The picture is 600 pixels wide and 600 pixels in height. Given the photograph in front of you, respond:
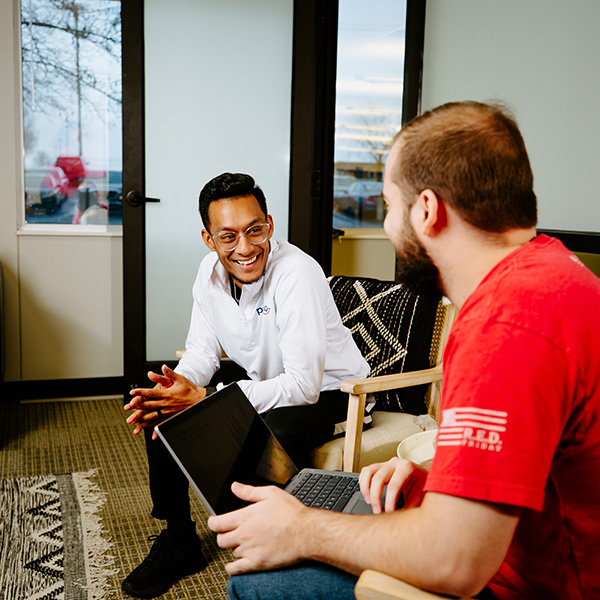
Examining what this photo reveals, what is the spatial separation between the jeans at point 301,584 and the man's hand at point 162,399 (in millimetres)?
696

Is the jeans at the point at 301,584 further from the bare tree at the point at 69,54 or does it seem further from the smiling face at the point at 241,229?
the bare tree at the point at 69,54

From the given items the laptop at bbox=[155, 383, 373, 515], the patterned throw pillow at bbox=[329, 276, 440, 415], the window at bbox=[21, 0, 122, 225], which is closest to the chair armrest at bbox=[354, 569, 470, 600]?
the laptop at bbox=[155, 383, 373, 515]

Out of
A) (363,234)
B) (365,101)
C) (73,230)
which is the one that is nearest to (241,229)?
(73,230)

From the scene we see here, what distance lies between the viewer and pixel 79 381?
3.56m

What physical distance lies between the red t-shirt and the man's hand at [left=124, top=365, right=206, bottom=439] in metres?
0.92

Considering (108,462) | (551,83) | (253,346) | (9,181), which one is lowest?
(108,462)

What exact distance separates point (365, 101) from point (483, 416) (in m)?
3.58

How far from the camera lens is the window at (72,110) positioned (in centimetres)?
338

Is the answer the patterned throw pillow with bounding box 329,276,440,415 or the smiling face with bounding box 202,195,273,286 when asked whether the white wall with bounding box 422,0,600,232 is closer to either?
the patterned throw pillow with bounding box 329,276,440,415

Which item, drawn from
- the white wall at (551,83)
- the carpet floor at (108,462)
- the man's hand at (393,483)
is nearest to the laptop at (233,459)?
the man's hand at (393,483)

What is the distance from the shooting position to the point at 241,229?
73.0 inches

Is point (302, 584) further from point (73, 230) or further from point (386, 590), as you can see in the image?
point (73, 230)

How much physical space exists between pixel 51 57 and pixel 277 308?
234 cm

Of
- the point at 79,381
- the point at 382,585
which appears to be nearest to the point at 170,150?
the point at 79,381
